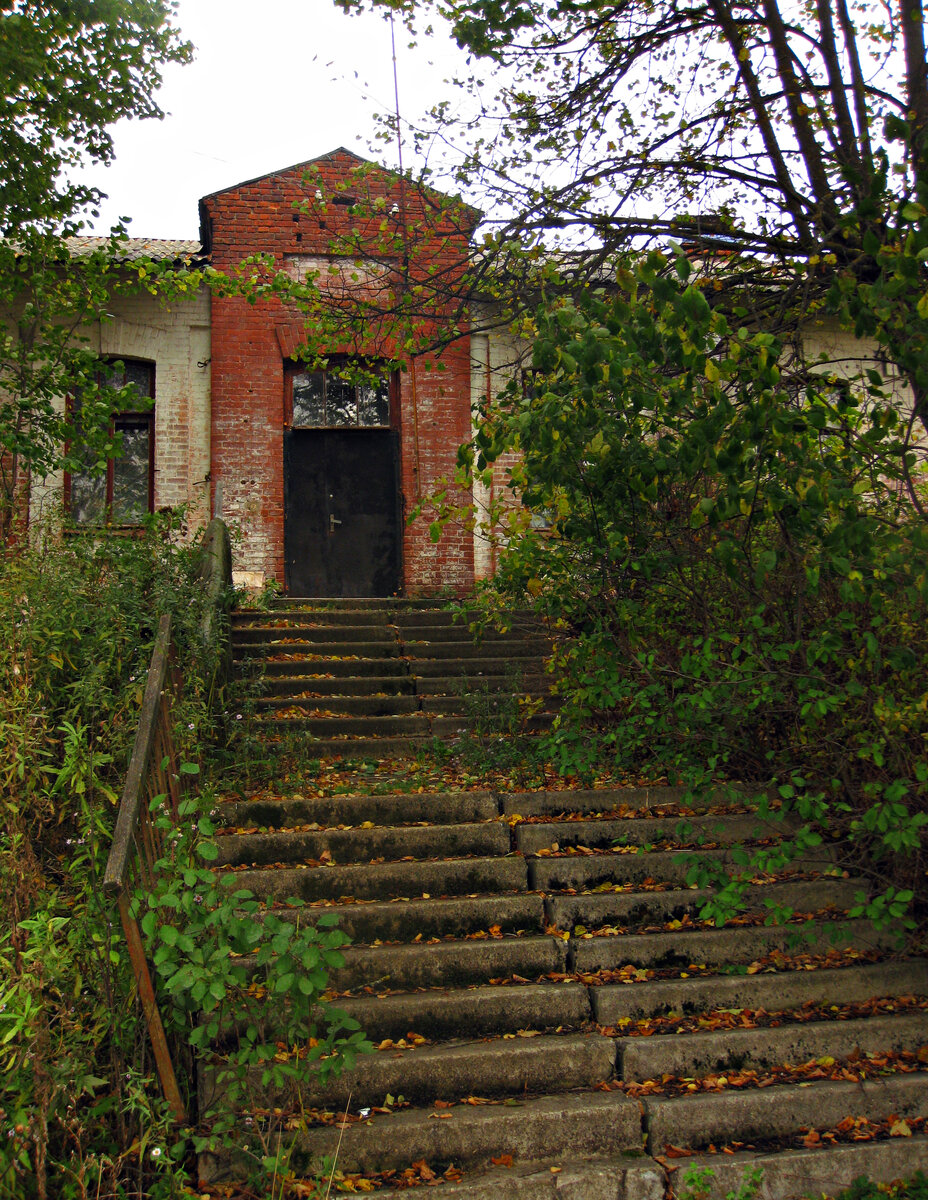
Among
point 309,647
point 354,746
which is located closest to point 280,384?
point 309,647

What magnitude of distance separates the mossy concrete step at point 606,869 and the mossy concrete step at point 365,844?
301 millimetres

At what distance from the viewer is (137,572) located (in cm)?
588

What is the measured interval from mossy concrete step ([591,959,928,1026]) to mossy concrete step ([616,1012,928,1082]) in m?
0.15

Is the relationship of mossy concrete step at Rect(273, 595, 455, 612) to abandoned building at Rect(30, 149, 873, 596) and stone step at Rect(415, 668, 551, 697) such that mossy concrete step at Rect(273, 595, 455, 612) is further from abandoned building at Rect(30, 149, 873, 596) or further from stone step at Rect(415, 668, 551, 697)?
stone step at Rect(415, 668, 551, 697)

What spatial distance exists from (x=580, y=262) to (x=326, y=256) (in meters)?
6.04

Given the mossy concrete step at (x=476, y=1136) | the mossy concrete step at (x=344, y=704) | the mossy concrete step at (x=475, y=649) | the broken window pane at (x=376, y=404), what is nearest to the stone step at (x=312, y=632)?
the mossy concrete step at (x=475, y=649)

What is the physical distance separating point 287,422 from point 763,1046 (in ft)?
29.9

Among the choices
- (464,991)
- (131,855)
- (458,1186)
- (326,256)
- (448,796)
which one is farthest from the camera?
(326,256)

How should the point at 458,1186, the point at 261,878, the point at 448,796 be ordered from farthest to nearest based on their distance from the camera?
the point at 448,796 < the point at 261,878 < the point at 458,1186

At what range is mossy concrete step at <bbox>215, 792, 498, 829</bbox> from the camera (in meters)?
4.88

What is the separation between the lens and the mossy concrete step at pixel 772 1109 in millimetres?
3320

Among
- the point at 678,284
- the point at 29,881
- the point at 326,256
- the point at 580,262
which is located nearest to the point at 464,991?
the point at 29,881

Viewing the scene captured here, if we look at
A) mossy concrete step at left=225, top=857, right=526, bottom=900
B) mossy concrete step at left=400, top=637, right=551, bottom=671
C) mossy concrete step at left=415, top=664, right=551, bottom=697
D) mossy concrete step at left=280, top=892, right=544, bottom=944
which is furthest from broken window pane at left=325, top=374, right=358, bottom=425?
mossy concrete step at left=280, top=892, right=544, bottom=944

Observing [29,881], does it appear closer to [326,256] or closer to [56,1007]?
[56,1007]
